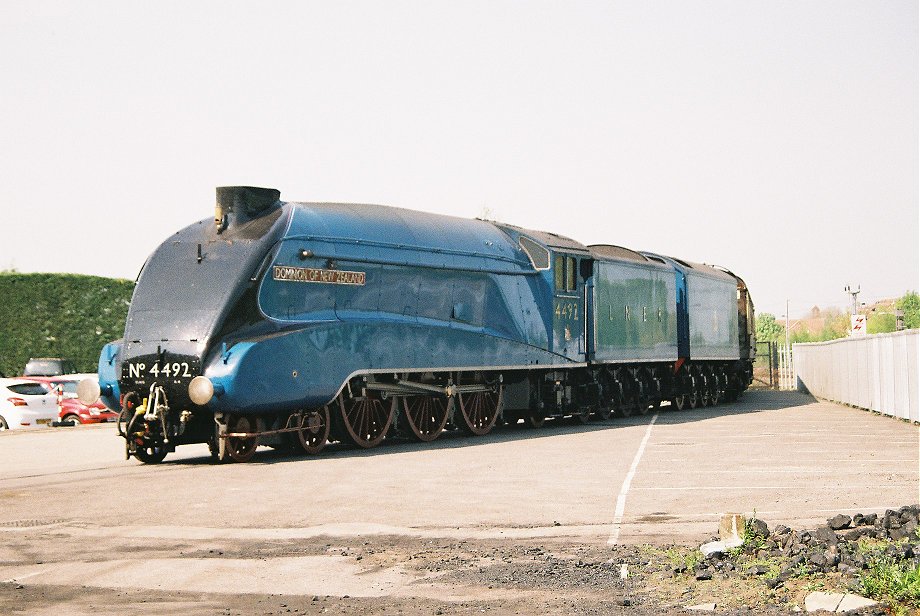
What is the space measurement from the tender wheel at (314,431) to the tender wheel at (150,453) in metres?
2.04

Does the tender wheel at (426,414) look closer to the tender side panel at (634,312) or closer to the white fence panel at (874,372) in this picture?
the tender side panel at (634,312)

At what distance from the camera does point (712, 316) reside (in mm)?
36938

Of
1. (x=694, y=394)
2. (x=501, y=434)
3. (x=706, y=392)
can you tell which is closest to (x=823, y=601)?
(x=501, y=434)

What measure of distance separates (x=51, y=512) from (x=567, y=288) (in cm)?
1594

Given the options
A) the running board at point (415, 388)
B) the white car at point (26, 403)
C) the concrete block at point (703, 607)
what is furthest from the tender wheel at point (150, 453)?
the white car at point (26, 403)

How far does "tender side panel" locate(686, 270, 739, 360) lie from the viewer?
35.1 meters

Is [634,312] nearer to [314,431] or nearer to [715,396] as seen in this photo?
[715,396]

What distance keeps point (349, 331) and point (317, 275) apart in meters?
1.09

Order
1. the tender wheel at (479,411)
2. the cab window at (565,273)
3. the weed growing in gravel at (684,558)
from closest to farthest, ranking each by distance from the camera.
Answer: the weed growing in gravel at (684,558) < the tender wheel at (479,411) < the cab window at (565,273)

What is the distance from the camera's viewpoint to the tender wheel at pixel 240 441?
17188 mm

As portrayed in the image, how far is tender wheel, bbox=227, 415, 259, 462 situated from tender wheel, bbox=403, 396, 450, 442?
142 inches

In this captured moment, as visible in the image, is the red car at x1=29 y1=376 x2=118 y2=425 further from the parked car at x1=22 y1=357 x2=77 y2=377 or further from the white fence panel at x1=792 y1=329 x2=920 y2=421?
the white fence panel at x1=792 y1=329 x2=920 y2=421

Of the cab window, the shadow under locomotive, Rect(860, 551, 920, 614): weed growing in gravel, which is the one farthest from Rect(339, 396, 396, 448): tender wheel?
Rect(860, 551, 920, 614): weed growing in gravel

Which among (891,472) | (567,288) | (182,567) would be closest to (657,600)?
(182,567)
